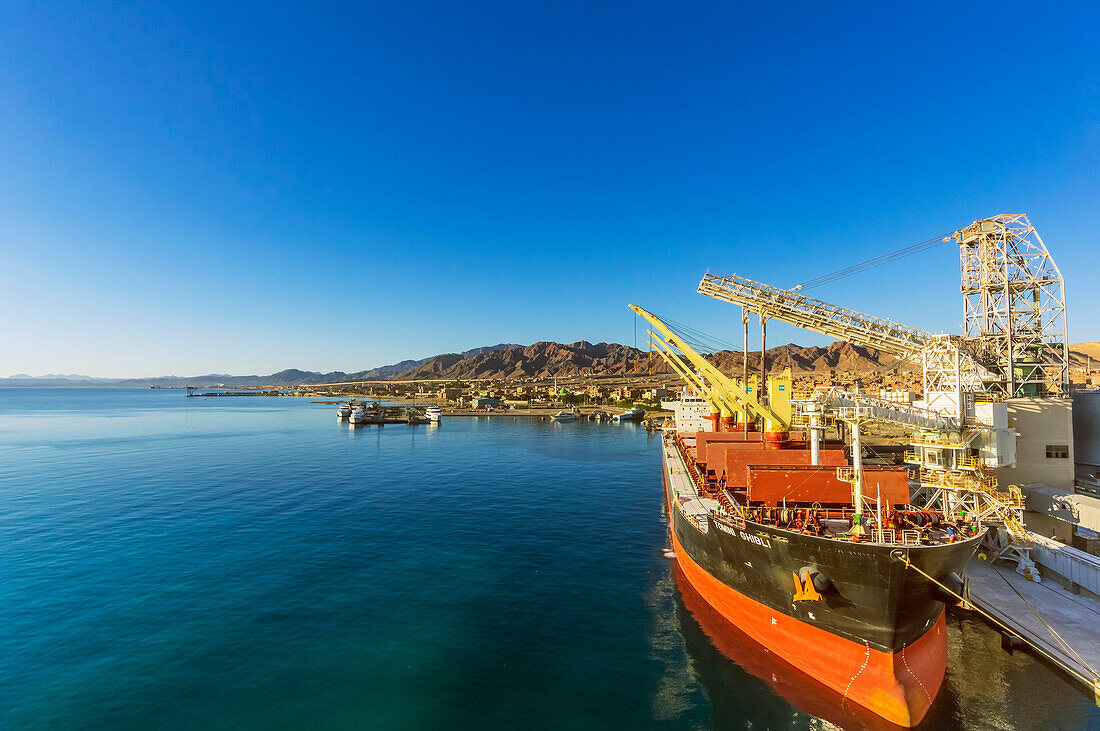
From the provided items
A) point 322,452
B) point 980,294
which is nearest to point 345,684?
point 980,294

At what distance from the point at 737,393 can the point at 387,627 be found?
36048mm

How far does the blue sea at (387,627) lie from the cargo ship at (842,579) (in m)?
1.13

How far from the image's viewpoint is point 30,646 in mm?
19922

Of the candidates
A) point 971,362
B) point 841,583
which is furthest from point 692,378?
point 841,583

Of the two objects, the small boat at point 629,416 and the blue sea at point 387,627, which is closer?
the blue sea at point 387,627

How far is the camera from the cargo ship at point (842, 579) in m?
16.2

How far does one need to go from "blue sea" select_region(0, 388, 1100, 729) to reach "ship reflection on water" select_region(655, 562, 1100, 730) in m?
0.08

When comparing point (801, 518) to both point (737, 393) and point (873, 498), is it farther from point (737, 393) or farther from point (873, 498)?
point (737, 393)

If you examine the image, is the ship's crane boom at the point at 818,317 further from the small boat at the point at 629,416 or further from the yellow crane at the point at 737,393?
the small boat at the point at 629,416

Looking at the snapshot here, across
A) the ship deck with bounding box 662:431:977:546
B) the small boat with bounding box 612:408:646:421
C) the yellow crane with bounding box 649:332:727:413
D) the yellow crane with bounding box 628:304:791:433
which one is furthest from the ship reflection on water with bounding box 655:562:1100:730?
the small boat with bounding box 612:408:646:421

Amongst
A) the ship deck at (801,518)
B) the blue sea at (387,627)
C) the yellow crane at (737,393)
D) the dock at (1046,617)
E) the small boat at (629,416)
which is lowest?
the blue sea at (387,627)

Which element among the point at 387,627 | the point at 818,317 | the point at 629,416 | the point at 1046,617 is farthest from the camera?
the point at 629,416

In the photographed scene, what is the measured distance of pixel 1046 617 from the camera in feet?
65.9

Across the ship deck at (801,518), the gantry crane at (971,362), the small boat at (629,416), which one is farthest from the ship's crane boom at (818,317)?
the small boat at (629,416)
